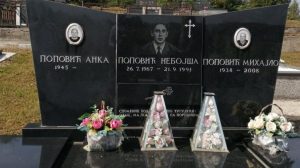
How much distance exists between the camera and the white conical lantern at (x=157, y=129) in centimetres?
455

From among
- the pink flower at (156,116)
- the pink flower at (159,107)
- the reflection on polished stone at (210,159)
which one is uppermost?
the pink flower at (159,107)

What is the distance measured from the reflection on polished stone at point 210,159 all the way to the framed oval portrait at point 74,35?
5.81 ft

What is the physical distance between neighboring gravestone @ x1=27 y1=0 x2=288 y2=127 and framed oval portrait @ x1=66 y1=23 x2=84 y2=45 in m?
0.01

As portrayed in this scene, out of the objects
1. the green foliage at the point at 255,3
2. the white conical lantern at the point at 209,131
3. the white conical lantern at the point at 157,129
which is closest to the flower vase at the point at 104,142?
the white conical lantern at the point at 157,129

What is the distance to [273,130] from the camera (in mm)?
4328

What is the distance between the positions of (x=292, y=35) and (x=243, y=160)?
19929mm

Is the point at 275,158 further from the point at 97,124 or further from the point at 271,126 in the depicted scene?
the point at 97,124

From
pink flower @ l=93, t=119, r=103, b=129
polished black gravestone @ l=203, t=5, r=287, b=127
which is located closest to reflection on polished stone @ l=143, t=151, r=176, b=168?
pink flower @ l=93, t=119, r=103, b=129

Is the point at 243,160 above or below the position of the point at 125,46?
below

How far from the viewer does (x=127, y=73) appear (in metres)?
5.11

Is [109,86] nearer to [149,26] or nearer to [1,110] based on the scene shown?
[149,26]

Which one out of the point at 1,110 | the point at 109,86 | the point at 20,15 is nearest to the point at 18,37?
the point at 20,15

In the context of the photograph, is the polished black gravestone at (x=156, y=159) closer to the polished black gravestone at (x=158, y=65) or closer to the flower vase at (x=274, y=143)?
the flower vase at (x=274, y=143)

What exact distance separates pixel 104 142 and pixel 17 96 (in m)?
5.09
